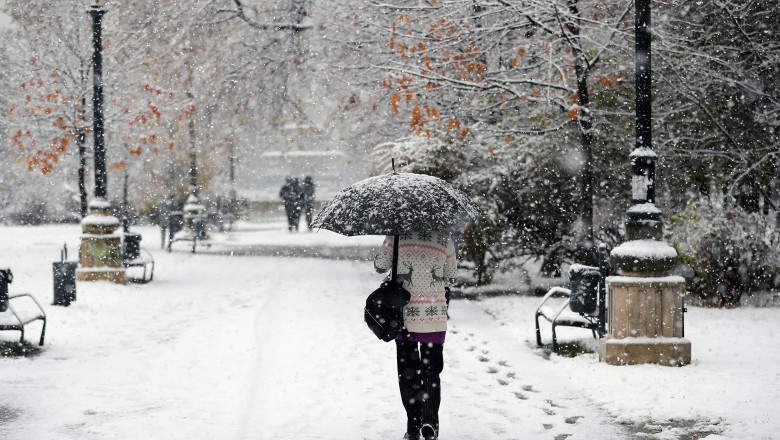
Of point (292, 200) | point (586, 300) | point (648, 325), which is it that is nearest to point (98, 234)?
point (586, 300)

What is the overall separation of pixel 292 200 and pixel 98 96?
580 inches

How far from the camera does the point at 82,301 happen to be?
504 inches

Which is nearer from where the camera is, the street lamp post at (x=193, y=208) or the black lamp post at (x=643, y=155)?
the black lamp post at (x=643, y=155)

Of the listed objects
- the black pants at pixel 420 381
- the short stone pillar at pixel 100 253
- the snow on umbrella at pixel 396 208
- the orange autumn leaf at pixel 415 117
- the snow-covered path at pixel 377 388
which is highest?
the orange autumn leaf at pixel 415 117

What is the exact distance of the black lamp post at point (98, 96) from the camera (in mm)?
15227

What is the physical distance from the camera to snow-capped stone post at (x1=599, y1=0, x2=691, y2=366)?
25.9 ft

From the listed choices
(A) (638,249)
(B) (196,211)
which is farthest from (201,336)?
(B) (196,211)

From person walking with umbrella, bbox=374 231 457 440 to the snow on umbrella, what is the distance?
230 mm

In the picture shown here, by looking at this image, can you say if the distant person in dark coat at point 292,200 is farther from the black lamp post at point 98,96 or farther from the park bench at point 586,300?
the park bench at point 586,300

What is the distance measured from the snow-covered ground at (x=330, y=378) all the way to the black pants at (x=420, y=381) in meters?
0.36

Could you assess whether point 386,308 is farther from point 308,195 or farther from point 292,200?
point 308,195

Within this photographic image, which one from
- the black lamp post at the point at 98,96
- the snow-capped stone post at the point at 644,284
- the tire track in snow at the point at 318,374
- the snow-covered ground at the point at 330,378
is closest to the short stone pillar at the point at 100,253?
the black lamp post at the point at 98,96

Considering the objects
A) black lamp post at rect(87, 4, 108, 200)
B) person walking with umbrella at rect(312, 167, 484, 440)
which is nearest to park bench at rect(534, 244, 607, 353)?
person walking with umbrella at rect(312, 167, 484, 440)

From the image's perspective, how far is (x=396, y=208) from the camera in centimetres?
536
